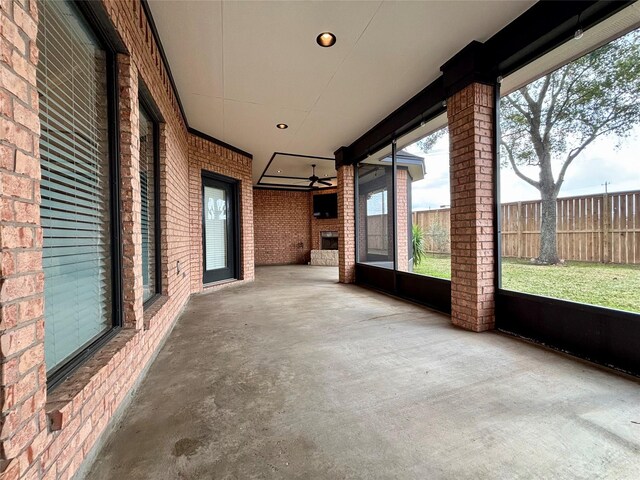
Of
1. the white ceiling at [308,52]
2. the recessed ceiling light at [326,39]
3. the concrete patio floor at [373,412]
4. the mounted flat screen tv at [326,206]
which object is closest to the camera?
the concrete patio floor at [373,412]

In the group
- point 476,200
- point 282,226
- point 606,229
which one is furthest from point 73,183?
point 282,226

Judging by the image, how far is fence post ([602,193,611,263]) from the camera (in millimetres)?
2418

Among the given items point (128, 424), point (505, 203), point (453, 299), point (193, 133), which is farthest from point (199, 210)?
point (505, 203)

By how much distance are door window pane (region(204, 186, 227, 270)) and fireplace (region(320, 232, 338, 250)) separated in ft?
17.6

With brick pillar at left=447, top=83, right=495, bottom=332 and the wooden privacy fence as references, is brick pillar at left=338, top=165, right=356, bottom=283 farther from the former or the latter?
the wooden privacy fence

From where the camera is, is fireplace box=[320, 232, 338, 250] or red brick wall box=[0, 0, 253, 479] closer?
red brick wall box=[0, 0, 253, 479]

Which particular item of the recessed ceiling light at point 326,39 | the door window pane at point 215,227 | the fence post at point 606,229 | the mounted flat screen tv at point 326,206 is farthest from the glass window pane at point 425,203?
the mounted flat screen tv at point 326,206

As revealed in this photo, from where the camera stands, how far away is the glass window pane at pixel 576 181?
2232 millimetres

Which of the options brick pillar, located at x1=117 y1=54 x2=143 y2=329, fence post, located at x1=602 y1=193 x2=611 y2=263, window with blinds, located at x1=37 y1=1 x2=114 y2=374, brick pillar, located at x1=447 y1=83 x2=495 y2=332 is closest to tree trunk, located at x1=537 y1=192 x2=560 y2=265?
fence post, located at x1=602 y1=193 x2=611 y2=263

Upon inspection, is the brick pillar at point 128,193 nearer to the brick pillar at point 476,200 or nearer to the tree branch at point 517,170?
the brick pillar at point 476,200

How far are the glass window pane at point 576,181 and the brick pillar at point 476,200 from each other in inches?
7.0

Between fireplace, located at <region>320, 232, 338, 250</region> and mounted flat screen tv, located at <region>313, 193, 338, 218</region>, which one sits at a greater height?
mounted flat screen tv, located at <region>313, 193, 338, 218</region>

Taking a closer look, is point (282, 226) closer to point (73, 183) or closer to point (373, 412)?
point (73, 183)

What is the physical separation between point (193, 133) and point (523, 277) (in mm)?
5521
